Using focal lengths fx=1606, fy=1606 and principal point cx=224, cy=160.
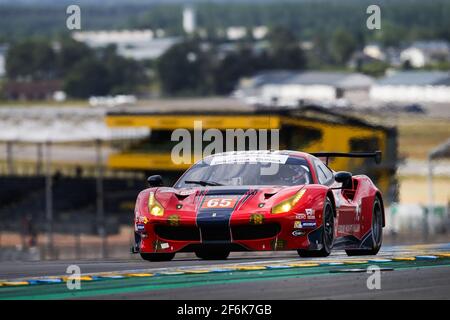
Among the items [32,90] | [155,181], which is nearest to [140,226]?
[155,181]

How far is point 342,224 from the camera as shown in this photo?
15.7 m

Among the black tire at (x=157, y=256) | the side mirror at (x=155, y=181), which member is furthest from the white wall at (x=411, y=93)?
the black tire at (x=157, y=256)

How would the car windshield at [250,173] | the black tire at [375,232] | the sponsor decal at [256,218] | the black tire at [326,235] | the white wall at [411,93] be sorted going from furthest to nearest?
the white wall at [411,93] → the black tire at [375,232] → the car windshield at [250,173] → the black tire at [326,235] → the sponsor decal at [256,218]

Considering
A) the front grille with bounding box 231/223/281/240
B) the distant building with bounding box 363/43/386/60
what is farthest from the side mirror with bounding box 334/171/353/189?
the distant building with bounding box 363/43/386/60

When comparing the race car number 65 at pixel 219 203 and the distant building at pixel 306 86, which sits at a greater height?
the race car number 65 at pixel 219 203

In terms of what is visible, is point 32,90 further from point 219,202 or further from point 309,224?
point 309,224

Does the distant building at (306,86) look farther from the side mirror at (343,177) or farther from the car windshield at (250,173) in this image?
the car windshield at (250,173)

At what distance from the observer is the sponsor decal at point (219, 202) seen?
14516 mm

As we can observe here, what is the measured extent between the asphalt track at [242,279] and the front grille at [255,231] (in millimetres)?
249

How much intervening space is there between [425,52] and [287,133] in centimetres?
14009

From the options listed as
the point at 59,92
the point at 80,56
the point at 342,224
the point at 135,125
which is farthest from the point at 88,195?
the point at 80,56

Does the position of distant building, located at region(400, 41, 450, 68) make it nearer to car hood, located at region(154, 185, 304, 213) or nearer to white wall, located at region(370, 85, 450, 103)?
white wall, located at region(370, 85, 450, 103)

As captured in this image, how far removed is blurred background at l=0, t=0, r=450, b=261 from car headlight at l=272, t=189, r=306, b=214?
1576cm

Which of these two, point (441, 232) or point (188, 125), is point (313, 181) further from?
point (188, 125)
